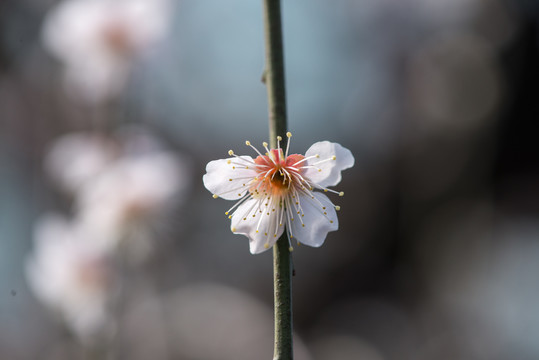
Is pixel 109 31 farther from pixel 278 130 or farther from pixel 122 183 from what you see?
pixel 278 130

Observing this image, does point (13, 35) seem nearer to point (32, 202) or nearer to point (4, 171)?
point (4, 171)

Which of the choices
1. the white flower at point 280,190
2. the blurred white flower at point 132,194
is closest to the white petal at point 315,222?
the white flower at point 280,190

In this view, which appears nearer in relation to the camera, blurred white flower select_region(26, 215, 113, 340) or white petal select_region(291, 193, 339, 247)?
white petal select_region(291, 193, 339, 247)

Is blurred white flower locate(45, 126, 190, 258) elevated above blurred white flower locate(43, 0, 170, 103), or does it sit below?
below

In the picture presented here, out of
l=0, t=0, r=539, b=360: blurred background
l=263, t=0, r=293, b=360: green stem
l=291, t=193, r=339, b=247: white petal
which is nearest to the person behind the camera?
l=263, t=0, r=293, b=360: green stem

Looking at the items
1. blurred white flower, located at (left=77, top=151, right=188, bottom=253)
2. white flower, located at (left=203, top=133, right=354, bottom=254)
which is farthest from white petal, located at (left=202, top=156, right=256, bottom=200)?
blurred white flower, located at (left=77, top=151, right=188, bottom=253)

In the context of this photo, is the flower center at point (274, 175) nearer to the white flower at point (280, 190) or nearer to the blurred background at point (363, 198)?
the white flower at point (280, 190)

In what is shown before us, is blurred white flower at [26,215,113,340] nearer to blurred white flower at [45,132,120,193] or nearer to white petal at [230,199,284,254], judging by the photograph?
blurred white flower at [45,132,120,193]

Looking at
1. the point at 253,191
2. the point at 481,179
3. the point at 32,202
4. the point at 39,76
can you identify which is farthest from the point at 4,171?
the point at 253,191
